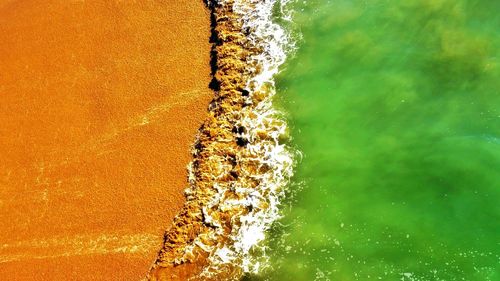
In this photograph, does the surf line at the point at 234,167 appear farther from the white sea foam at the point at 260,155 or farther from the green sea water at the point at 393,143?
the green sea water at the point at 393,143

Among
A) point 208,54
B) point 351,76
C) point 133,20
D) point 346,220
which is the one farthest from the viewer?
point 133,20

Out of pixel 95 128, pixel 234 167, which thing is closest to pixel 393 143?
pixel 234 167

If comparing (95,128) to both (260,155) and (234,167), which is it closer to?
(234,167)

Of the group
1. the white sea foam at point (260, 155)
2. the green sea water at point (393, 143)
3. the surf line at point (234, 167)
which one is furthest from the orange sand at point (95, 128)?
the green sea water at point (393, 143)

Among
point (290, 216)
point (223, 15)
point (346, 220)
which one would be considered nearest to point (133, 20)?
point (223, 15)

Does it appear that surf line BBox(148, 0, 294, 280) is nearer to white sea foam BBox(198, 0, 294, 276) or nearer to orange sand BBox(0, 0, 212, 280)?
white sea foam BBox(198, 0, 294, 276)

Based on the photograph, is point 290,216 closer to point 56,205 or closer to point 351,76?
point 351,76
